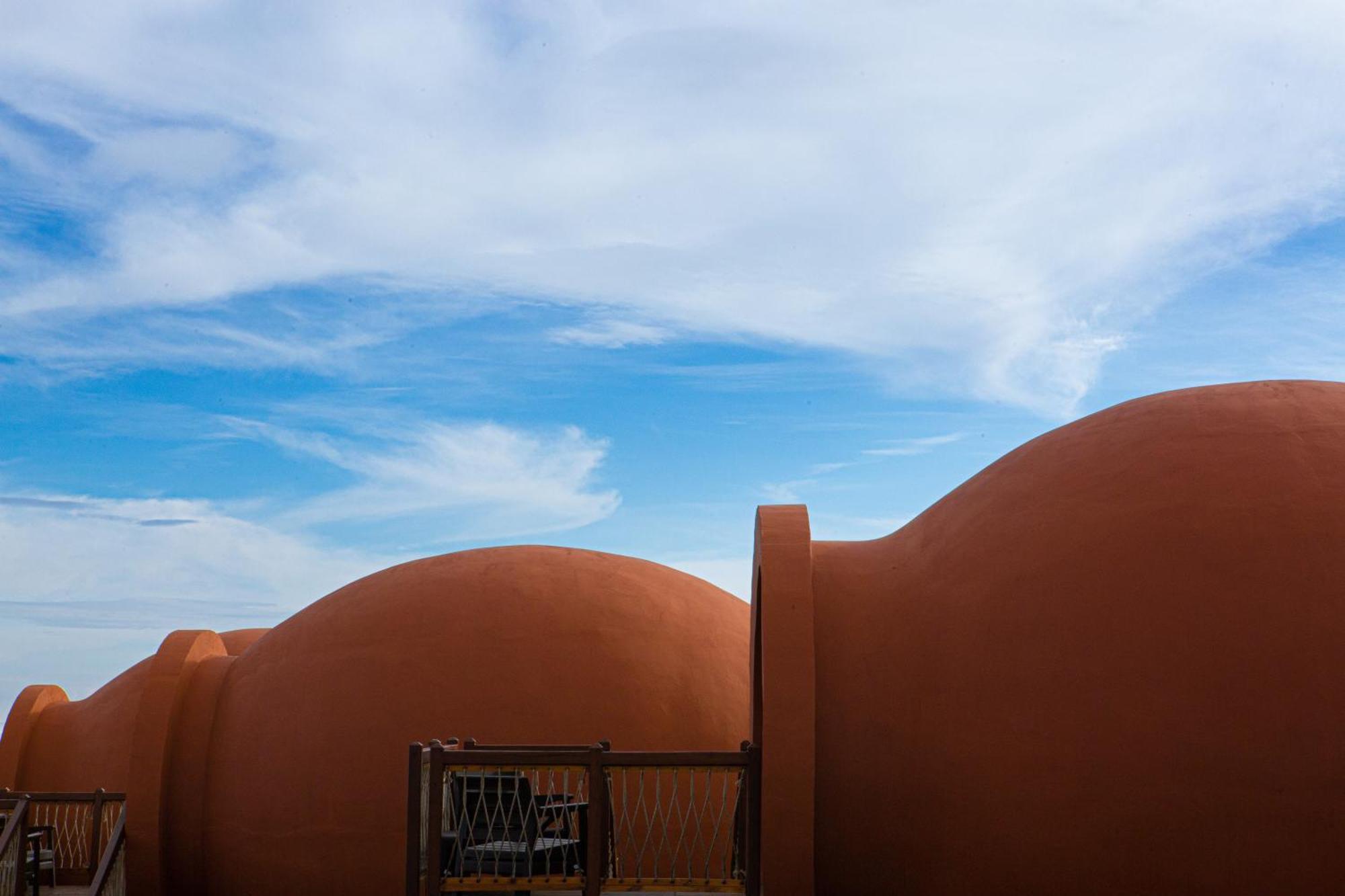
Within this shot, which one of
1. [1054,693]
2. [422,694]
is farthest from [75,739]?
[1054,693]

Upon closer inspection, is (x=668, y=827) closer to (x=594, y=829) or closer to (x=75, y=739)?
(x=594, y=829)

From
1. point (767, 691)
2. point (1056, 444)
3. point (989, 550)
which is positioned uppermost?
point (1056, 444)

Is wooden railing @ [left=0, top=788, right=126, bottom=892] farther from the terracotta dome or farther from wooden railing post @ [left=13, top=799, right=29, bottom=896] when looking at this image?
the terracotta dome

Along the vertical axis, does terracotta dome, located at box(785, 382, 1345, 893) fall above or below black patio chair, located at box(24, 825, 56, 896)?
above

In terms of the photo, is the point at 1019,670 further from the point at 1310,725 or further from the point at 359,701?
the point at 359,701

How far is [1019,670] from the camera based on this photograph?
23.7 feet

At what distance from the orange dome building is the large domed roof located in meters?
0.01

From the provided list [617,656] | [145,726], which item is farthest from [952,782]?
[145,726]

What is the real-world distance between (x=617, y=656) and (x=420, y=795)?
10.4 feet

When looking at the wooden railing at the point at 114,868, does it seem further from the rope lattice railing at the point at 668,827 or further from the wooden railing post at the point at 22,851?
the rope lattice railing at the point at 668,827

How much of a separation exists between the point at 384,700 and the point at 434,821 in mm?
3024

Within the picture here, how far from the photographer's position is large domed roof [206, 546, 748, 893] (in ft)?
33.2

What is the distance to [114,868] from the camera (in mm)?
10953

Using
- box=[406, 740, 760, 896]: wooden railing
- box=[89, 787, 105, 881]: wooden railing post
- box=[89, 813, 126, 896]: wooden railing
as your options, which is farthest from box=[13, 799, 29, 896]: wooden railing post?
box=[406, 740, 760, 896]: wooden railing
